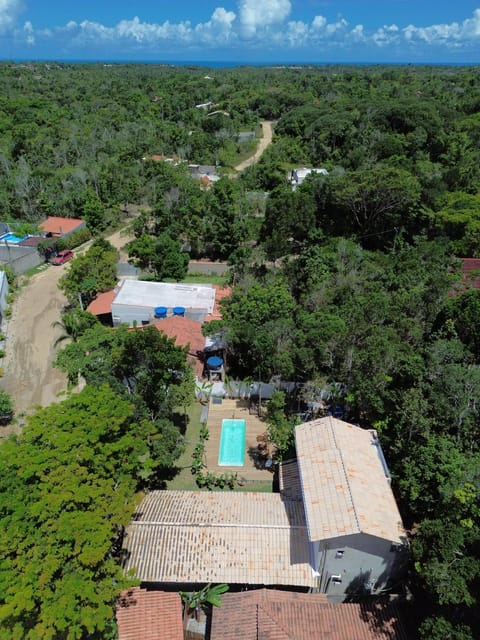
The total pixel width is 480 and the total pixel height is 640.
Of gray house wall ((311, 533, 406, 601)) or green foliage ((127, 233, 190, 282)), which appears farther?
green foliage ((127, 233, 190, 282))

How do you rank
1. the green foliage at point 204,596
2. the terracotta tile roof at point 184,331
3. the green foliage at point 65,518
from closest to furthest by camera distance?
the green foliage at point 65,518
the green foliage at point 204,596
the terracotta tile roof at point 184,331

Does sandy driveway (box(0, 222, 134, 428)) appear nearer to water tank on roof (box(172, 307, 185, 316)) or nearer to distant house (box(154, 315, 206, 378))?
distant house (box(154, 315, 206, 378))

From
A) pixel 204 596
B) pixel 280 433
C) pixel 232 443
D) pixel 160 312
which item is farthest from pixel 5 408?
pixel 204 596

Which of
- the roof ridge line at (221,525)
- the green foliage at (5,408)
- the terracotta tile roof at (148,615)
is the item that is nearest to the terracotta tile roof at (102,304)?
the green foliage at (5,408)

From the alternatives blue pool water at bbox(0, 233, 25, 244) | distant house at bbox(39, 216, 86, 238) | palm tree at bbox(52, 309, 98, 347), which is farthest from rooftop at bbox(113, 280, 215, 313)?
blue pool water at bbox(0, 233, 25, 244)

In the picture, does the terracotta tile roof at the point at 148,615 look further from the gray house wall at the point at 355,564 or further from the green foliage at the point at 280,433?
the green foliage at the point at 280,433

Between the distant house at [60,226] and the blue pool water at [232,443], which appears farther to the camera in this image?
the distant house at [60,226]

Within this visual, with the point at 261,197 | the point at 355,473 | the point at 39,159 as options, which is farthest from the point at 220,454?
the point at 39,159
